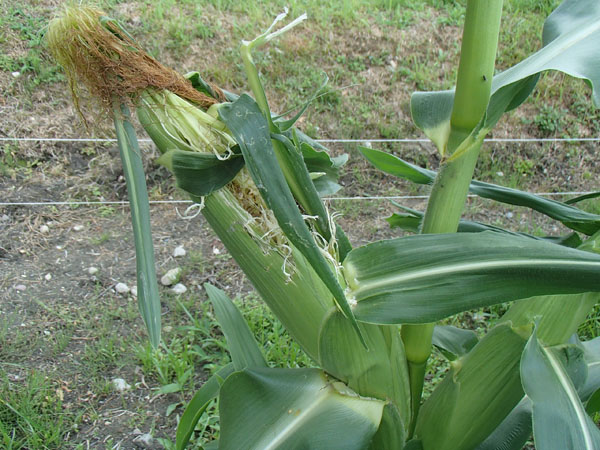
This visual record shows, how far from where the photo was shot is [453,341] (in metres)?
0.98

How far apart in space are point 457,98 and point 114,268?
1.57 meters

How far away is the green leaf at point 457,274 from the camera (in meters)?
0.56

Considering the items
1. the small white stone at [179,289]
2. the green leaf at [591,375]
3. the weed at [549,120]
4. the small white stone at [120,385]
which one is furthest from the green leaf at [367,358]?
the weed at [549,120]

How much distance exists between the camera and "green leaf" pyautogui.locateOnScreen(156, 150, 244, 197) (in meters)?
0.58

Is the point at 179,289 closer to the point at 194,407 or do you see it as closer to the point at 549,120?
the point at 194,407

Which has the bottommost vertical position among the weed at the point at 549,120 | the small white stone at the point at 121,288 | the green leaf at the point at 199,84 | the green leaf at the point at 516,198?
the small white stone at the point at 121,288

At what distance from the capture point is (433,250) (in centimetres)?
59

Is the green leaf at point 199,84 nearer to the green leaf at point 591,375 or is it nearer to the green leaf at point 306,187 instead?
the green leaf at point 306,187

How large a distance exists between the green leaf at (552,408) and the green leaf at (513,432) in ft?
0.87

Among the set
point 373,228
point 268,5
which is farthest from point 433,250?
point 268,5

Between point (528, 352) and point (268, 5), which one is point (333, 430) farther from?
point (268, 5)

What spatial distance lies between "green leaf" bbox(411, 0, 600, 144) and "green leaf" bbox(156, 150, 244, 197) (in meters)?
0.26

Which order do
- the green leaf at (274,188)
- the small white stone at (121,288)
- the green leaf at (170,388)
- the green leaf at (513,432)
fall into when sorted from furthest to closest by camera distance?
1. the small white stone at (121,288)
2. the green leaf at (170,388)
3. the green leaf at (513,432)
4. the green leaf at (274,188)

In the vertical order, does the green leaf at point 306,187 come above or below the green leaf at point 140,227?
above
